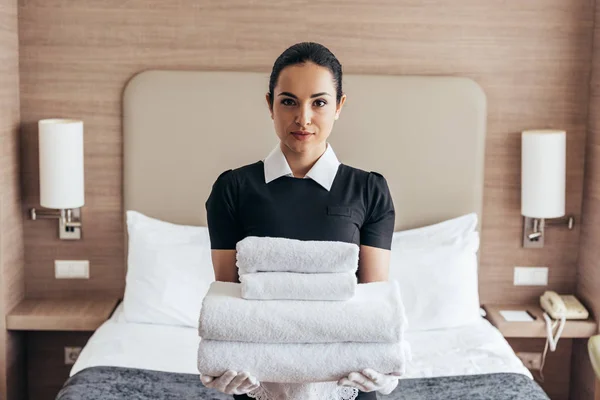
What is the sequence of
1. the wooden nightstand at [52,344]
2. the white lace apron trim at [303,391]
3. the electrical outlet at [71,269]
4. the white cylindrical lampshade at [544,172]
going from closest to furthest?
the white lace apron trim at [303,391] < the white cylindrical lampshade at [544,172] < the wooden nightstand at [52,344] < the electrical outlet at [71,269]

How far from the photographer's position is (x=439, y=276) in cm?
312

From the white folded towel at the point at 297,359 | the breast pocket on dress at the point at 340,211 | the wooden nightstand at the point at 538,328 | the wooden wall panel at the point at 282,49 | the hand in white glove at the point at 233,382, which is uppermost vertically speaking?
the wooden wall panel at the point at 282,49

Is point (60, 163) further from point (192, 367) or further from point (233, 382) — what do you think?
point (233, 382)

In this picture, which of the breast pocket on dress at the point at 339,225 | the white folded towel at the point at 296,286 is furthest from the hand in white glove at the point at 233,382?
the breast pocket on dress at the point at 339,225

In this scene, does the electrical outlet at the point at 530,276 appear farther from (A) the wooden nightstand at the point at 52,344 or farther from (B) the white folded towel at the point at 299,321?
(B) the white folded towel at the point at 299,321

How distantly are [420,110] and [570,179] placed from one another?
713mm

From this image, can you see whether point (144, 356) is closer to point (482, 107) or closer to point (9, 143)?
point (9, 143)

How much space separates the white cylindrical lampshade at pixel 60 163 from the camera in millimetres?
3150

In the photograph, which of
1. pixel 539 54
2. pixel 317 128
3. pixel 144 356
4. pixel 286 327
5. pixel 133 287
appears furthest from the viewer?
pixel 539 54

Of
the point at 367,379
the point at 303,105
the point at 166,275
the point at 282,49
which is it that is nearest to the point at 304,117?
the point at 303,105

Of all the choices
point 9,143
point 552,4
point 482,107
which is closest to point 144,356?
point 9,143

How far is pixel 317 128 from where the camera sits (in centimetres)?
162

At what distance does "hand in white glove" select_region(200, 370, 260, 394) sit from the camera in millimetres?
1474

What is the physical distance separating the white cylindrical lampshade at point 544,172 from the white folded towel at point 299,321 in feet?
6.29
